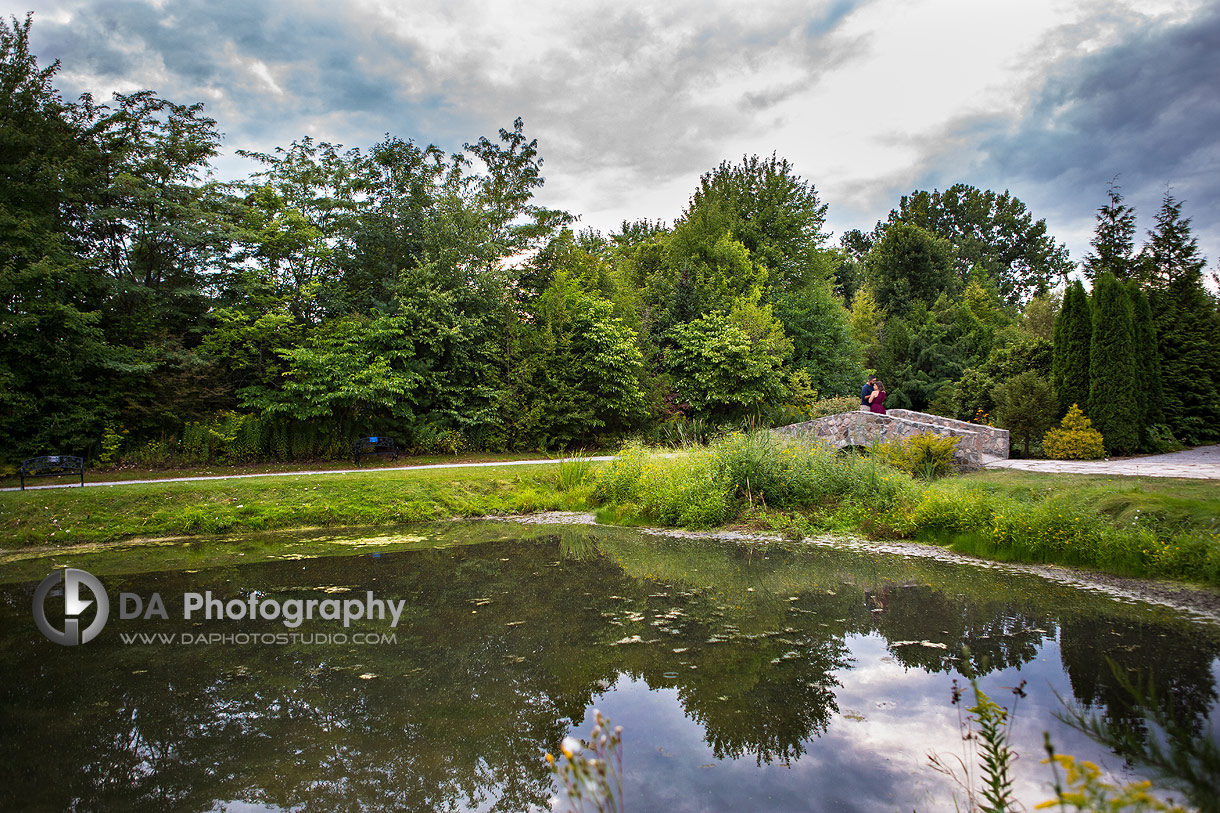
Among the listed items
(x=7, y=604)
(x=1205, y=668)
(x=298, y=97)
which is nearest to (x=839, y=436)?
(x=1205, y=668)

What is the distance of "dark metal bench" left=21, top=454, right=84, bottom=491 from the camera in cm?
1091

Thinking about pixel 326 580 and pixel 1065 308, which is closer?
pixel 326 580

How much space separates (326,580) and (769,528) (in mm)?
6403

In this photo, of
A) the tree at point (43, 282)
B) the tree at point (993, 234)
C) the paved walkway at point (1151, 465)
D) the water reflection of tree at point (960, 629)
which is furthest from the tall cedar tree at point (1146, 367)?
the tree at point (993, 234)

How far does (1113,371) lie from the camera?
12.9 m

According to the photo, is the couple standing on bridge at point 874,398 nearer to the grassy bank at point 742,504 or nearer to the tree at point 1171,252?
the grassy bank at point 742,504

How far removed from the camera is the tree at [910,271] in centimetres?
3700

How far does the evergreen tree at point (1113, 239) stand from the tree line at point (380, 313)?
0.07m

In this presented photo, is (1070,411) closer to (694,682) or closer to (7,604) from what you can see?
(694,682)

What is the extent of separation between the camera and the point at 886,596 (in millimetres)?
5828

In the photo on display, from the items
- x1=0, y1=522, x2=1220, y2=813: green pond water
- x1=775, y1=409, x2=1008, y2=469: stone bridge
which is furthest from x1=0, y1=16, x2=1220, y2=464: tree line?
x1=0, y1=522, x2=1220, y2=813: green pond water

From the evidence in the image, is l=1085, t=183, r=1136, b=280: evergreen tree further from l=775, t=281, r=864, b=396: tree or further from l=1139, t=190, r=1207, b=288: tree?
l=775, t=281, r=864, b=396: tree

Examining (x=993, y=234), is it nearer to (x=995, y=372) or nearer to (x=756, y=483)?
(x=995, y=372)

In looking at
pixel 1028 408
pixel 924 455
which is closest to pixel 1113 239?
pixel 1028 408
